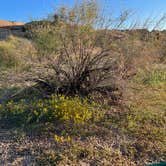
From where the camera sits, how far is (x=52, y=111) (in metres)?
4.83

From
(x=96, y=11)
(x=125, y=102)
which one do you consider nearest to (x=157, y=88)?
(x=125, y=102)

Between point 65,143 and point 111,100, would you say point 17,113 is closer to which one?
point 65,143

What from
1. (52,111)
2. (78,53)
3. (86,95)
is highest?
(78,53)

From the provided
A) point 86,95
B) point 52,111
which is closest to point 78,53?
point 86,95

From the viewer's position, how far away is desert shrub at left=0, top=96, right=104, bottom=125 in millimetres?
4652

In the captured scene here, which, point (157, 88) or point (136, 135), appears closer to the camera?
point (136, 135)

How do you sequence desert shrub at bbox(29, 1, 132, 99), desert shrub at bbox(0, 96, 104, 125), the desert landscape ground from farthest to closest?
desert shrub at bbox(29, 1, 132, 99)
desert shrub at bbox(0, 96, 104, 125)
the desert landscape ground

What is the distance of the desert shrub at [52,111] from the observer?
183 inches

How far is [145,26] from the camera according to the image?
572cm

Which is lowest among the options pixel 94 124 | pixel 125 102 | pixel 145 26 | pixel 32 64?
pixel 94 124

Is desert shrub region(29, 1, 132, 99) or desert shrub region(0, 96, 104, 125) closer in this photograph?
desert shrub region(0, 96, 104, 125)

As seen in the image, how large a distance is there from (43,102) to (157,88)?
9.95ft

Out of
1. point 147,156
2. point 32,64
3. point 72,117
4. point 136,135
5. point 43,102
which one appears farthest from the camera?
point 32,64

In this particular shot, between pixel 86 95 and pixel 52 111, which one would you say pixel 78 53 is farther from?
pixel 52 111
